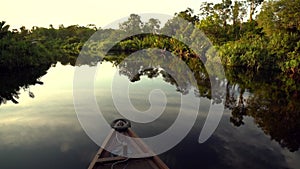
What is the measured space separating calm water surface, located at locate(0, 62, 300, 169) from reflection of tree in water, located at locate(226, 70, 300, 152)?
0.03 meters

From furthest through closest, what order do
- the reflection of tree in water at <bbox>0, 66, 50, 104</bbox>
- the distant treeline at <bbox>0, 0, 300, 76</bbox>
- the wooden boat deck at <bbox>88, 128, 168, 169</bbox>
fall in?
the distant treeline at <bbox>0, 0, 300, 76</bbox>
the reflection of tree in water at <bbox>0, 66, 50, 104</bbox>
the wooden boat deck at <bbox>88, 128, 168, 169</bbox>

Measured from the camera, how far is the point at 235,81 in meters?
20.5

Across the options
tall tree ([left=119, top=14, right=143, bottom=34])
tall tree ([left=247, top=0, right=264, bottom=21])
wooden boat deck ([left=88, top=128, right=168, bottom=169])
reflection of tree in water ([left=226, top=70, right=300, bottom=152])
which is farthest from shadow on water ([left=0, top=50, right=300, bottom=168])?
tall tree ([left=119, top=14, right=143, bottom=34])

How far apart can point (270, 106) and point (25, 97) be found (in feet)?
43.6

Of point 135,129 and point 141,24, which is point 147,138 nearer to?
point 135,129

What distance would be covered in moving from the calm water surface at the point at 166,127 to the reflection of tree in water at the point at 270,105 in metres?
0.03

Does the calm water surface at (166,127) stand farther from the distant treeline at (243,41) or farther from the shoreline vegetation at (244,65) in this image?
the distant treeline at (243,41)

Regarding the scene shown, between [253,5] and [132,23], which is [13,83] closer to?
[253,5]

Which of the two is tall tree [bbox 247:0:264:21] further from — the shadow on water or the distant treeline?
the shadow on water

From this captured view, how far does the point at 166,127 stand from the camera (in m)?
9.92

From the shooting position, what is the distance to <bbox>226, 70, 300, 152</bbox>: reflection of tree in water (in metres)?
9.77

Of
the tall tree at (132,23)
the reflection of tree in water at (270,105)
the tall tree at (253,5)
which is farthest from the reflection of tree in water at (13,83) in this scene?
the tall tree at (132,23)

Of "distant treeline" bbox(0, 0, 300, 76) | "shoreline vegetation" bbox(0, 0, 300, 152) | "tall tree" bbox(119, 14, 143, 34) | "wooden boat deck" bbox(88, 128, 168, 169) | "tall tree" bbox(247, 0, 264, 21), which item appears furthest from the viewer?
"tall tree" bbox(119, 14, 143, 34)

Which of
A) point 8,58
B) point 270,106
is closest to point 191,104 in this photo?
point 270,106
